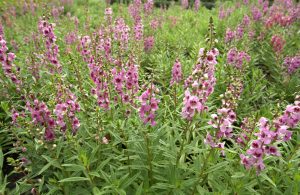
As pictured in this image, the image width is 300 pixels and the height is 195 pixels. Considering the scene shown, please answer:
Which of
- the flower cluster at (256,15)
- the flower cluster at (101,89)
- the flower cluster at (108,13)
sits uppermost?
the flower cluster at (108,13)

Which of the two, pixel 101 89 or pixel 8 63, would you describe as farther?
pixel 8 63

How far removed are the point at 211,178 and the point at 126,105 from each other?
1.52m

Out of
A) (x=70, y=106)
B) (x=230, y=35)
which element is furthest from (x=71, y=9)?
(x=70, y=106)

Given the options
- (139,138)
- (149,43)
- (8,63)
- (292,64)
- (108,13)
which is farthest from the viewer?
(149,43)

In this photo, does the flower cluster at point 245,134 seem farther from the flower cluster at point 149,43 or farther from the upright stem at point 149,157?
the flower cluster at point 149,43

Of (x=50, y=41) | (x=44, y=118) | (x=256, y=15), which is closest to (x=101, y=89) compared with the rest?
(x=44, y=118)

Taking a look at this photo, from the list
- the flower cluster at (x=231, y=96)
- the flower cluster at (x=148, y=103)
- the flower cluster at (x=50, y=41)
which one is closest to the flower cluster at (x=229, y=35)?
the flower cluster at (x=231, y=96)

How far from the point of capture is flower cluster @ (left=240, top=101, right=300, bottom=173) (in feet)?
9.54

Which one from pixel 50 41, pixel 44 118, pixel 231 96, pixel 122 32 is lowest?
pixel 44 118

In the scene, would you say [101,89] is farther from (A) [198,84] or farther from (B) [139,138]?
(A) [198,84]

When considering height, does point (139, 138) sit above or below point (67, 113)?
below

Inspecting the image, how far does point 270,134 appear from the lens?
289 centimetres

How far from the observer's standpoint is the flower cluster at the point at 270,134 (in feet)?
9.54

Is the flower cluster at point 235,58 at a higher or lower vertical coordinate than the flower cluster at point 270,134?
lower
